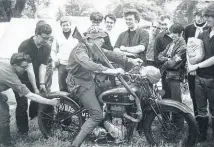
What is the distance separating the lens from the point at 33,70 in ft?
13.2

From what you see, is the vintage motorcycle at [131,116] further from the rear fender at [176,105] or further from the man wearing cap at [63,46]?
the man wearing cap at [63,46]

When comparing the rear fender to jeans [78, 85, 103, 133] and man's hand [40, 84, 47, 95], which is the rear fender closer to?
jeans [78, 85, 103, 133]

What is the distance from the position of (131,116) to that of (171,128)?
502 millimetres

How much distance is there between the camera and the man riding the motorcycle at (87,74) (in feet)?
10.5

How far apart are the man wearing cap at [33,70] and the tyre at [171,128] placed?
1575 millimetres

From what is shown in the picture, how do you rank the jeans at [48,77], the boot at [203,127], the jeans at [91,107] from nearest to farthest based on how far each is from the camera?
the jeans at [91,107]
the boot at [203,127]
the jeans at [48,77]

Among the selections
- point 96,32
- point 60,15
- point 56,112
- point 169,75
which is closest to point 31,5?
point 60,15

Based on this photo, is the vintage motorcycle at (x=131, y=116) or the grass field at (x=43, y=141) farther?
the grass field at (x=43, y=141)

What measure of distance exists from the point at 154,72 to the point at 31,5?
1995 mm

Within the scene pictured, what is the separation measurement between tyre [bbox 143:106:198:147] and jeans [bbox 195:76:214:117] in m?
0.34

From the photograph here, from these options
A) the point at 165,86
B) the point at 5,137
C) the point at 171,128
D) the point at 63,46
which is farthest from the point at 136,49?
the point at 5,137

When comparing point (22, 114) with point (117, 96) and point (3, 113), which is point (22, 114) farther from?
point (117, 96)

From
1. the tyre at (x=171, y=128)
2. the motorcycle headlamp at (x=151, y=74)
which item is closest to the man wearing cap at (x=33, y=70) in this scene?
the motorcycle headlamp at (x=151, y=74)

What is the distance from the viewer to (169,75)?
3916 mm
